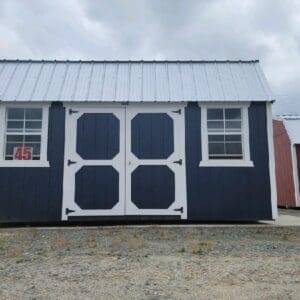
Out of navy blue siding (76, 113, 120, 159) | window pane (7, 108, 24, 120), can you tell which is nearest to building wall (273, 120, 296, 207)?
navy blue siding (76, 113, 120, 159)

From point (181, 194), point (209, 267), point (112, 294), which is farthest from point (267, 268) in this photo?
point (181, 194)

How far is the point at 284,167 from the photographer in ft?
57.7

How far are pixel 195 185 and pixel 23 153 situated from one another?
150 inches

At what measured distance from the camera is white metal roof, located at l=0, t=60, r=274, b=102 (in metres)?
9.33

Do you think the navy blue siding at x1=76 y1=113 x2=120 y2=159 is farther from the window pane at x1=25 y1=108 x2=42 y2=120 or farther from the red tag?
the red tag

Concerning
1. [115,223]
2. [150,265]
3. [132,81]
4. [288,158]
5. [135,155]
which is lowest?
[150,265]

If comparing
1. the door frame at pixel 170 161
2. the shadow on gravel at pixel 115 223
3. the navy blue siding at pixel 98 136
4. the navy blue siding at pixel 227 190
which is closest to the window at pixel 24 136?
the navy blue siding at pixel 98 136

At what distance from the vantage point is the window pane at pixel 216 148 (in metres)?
9.20

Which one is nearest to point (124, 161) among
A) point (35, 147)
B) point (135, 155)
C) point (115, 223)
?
point (135, 155)

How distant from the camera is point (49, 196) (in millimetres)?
8938

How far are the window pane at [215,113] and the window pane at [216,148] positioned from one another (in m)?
0.60

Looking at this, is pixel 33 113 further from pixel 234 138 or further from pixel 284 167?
pixel 284 167

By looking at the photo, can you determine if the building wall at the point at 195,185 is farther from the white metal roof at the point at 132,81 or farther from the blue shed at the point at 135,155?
the white metal roof at the point at 132,81

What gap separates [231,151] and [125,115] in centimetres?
249
